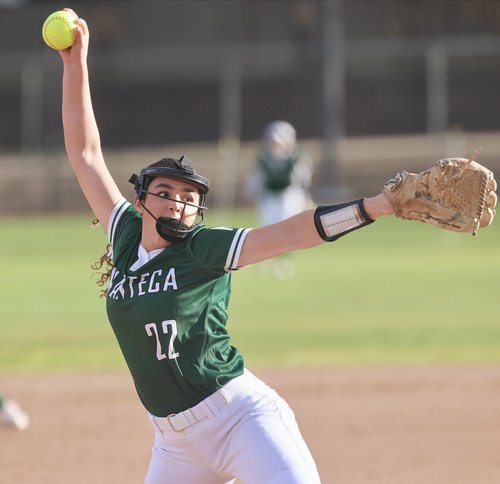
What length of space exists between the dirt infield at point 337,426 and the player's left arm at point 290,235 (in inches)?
95.8

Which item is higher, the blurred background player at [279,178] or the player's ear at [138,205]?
the player's ear at [138,205]

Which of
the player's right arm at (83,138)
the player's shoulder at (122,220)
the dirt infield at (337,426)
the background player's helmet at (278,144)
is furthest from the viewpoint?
the background player's helmet at (278,144)

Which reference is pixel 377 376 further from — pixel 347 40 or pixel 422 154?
pixel 347 40

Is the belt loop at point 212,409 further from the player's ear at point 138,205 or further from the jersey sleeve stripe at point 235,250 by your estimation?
the player's ear at point 138,205

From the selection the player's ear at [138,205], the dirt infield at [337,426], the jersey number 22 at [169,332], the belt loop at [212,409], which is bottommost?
the dirt infield at [337,426]

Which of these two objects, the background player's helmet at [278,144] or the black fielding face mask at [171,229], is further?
the background player's helmet at [278,144]

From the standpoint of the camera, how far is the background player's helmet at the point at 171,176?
381 centimetres

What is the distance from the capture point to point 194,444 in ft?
12.4

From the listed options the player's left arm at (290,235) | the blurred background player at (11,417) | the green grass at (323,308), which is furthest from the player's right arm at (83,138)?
the green grass at (323,308)

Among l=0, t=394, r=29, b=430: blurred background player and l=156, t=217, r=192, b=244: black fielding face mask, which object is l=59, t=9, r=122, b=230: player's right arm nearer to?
l=156, t=217, r=192, b=244: black fielding face mask


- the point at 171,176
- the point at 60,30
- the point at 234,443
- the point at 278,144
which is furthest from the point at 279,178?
the point at 234,443

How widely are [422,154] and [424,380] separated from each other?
51.5 feet

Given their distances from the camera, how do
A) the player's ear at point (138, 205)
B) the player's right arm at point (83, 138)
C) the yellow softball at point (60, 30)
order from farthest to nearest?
the yellow softball at point (60, 30), the player's right arm at point (83, 138), the player's ear at point (138, 205)

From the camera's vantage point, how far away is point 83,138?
14.8 feet
